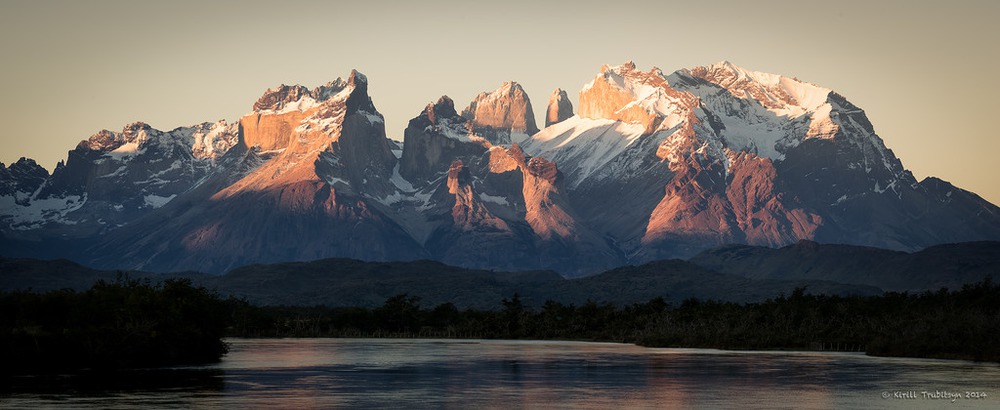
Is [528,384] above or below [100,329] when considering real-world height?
below

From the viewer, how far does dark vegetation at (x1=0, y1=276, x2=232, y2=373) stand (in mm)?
126125

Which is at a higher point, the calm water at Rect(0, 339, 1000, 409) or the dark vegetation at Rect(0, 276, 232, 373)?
the dark vegetation at Rect(0, 276, 232, 373)

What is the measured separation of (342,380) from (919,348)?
8059cm

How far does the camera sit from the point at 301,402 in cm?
9488

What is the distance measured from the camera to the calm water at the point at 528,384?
95250 millimetres

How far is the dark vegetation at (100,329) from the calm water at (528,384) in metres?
7.09

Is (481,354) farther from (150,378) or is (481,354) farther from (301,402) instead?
(301,402)

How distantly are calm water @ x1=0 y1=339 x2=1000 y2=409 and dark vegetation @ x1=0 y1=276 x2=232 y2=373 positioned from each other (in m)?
7.09

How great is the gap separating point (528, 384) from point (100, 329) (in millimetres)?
45177

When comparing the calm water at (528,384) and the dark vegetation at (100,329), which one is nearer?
the calm water at (528,384)

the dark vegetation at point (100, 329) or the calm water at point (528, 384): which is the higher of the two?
the dark vegetation at point (100, 329)

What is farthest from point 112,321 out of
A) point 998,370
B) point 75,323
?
point 998,370

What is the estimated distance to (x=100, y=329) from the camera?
13175 cm

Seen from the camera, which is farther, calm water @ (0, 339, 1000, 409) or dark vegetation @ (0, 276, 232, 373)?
dark vegetation @ (0, 276, 232, 373)
